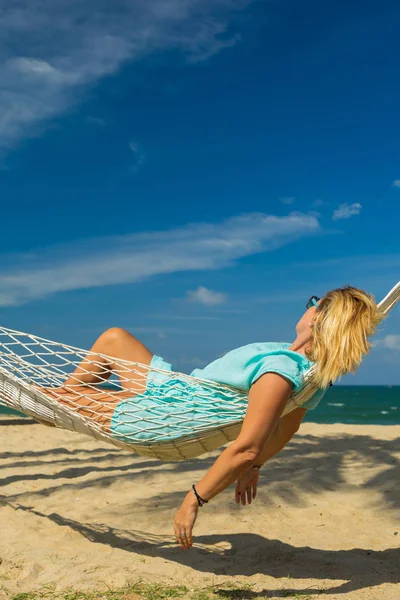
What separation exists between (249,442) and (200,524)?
1.57 metres

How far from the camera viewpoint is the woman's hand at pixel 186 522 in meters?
2.12

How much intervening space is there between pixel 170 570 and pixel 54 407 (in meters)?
0.87

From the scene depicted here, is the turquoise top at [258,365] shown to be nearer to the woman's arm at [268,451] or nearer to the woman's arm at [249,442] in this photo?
the woman's arm at [249,442]

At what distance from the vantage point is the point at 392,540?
10.4 ft

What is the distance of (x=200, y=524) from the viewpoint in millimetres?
3443

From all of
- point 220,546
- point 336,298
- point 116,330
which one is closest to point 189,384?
point 116,330

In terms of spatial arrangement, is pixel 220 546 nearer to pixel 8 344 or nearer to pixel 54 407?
pixel 54 407

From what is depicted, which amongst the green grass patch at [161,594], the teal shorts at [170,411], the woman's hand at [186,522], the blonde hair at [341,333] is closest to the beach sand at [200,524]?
the green grass patch at [161,594]

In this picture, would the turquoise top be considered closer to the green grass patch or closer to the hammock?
the hammock

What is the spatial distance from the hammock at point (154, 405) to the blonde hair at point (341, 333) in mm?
63

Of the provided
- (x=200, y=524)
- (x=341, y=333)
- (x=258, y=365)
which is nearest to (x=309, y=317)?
(x=341, y=333)

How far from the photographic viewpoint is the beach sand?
2.59 metres

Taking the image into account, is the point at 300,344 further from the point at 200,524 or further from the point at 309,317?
the point at 200,524

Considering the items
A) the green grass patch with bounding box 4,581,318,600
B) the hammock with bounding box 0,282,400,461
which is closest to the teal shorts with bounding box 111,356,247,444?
the hammock with bounding box 0,282,400,461
